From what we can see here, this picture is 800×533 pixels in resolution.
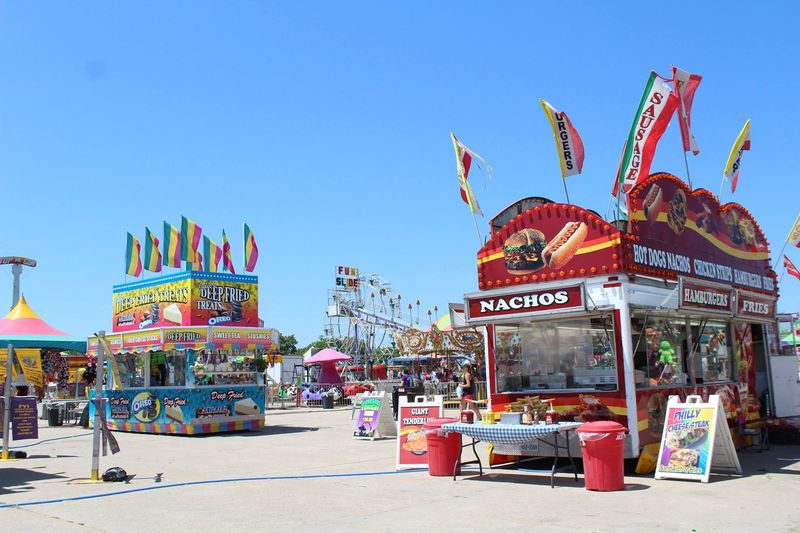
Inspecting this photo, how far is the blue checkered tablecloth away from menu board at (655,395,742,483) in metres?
1.17

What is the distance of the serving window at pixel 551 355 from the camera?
10.5 metres

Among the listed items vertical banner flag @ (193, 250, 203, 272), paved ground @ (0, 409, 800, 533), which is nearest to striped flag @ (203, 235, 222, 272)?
vertical banner flag @ (193, 250, 203, 272)

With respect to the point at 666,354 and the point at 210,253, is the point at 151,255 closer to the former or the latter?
the point at 210,253

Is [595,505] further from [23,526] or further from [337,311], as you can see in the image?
[337,311]

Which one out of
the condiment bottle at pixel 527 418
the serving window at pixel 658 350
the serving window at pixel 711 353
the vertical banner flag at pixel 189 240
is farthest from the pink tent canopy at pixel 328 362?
the condiment bottle at pixel 527 418

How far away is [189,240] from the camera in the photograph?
21.0m

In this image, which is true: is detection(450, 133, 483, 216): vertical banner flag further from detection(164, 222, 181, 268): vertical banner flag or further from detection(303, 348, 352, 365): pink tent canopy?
detection(303, 348, 352, 365): pink tent canopy

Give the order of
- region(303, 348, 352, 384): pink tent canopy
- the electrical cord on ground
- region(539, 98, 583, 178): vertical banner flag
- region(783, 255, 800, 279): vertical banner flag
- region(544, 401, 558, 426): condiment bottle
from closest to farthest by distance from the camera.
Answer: the electrical cord on ground < region(544, 401, 558, 426): condiment bottle < region(539, 98, 583, 178): vertical banner flag < region(783, 255, 800, 279): vertical banner flag < region(303, 348, 352, 384): pink tent canopy

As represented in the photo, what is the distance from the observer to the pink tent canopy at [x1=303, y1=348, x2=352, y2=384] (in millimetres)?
35406

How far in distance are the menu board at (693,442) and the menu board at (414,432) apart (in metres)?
3.29

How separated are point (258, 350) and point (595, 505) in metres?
13.1

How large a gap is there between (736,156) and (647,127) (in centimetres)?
490

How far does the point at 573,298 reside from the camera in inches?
386

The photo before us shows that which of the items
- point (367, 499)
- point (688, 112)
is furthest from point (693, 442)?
point (688, 112)
